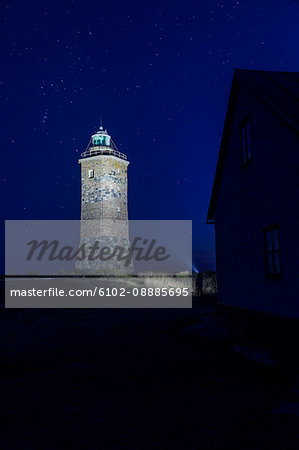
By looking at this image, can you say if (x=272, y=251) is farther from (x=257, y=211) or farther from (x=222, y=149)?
(x=222, y=149)

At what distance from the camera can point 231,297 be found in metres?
11.2

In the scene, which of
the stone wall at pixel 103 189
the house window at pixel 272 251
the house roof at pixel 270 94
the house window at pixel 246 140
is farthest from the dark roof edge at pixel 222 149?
the stone wall at pixel 103 189

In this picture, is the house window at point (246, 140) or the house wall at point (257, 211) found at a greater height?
the house window at point (246, 140)

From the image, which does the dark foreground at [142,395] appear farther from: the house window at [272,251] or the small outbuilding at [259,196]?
the house window at [272,251]

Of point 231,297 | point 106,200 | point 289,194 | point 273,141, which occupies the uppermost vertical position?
point 106,200

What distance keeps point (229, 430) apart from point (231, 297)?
7197mm

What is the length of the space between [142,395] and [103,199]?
3826 centimetres

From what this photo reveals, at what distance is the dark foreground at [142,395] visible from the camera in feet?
13.2

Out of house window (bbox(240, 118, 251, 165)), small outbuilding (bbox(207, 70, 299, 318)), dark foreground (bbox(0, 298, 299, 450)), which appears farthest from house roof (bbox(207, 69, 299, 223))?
dark foreground (bbox(0, 298, 299, 450))

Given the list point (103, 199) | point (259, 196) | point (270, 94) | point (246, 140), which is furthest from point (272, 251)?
point (103, 199)

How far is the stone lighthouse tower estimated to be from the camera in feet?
142

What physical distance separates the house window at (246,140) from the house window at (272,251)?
218 cm

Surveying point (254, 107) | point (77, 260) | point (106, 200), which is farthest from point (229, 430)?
point (77, 260)

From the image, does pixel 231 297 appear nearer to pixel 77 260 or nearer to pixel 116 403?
pixel 116 403
